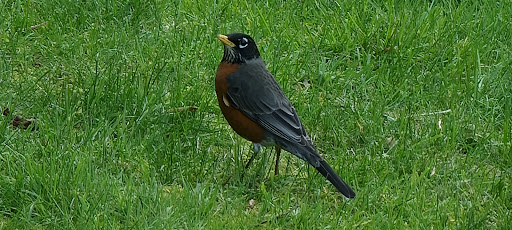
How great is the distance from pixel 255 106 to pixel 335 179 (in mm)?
698

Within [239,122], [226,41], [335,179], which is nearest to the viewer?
[335,179]

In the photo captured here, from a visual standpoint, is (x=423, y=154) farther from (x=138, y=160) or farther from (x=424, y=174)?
(x=138, y=160)

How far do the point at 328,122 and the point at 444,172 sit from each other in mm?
762

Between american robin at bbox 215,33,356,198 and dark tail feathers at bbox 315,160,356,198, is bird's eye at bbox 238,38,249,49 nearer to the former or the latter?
american robin at bbox 215,33,356,198

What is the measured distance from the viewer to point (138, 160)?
16.0 ft

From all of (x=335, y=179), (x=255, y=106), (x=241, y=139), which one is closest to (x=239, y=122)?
(x=255, y=106)

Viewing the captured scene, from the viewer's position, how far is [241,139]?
17.9 feet

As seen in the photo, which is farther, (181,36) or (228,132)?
(181,36)

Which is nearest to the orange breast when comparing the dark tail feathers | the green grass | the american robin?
the american robin

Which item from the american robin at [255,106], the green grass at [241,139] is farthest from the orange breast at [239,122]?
the green grass at [241,139]

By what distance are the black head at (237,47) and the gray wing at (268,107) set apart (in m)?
0.05

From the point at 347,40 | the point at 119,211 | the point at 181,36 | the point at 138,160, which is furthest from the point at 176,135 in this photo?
the point at 347,40

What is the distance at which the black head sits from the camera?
5.22 meters

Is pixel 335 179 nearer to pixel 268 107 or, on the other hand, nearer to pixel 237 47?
pixel 268 107
